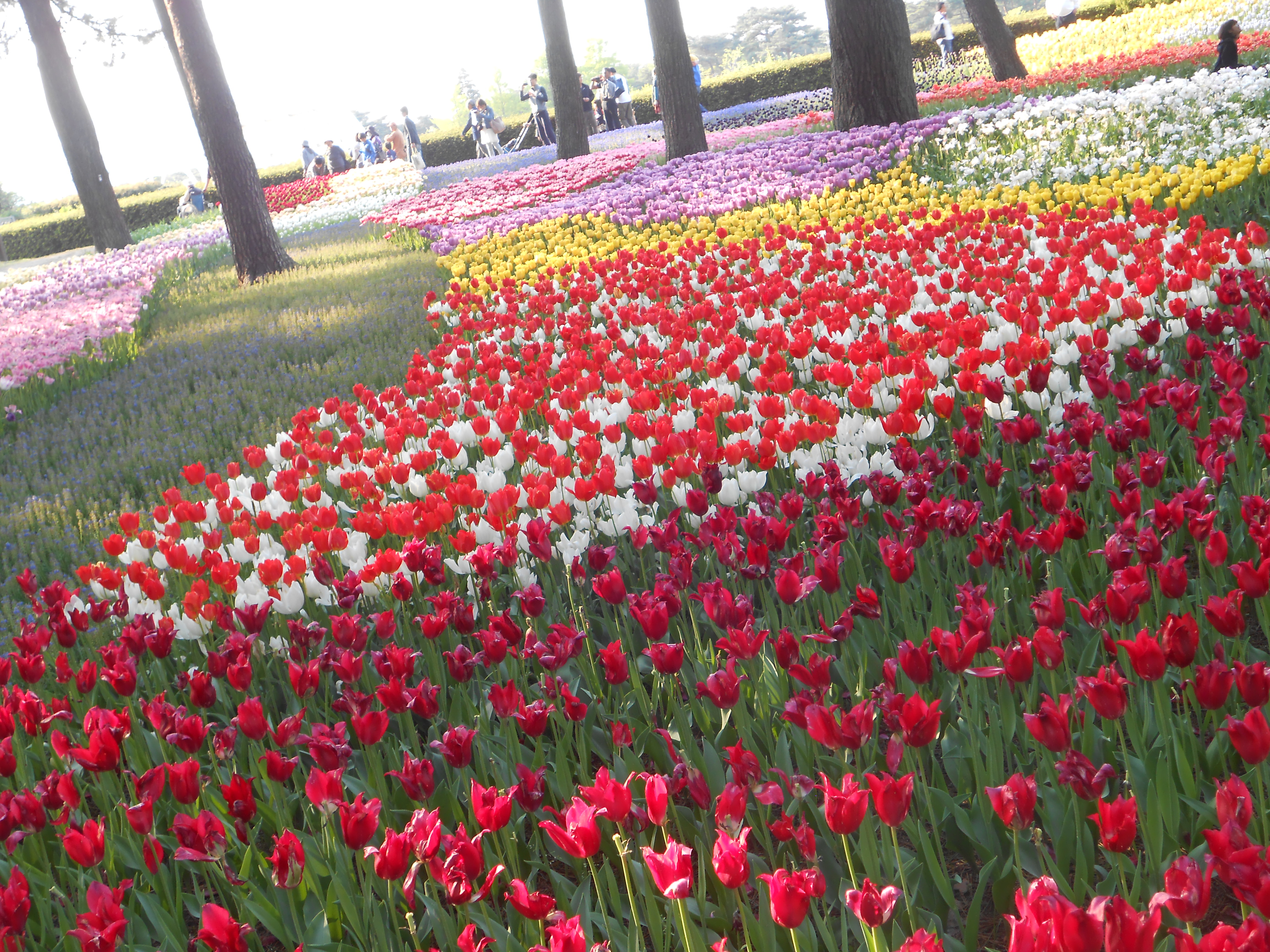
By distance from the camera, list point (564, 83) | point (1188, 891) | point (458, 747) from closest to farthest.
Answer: point (1188, 891), point (458, 747), point (564, 83)

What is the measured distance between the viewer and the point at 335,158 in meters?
34.1

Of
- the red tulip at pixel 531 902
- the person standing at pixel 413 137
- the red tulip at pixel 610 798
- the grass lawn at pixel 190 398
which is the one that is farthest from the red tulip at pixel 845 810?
the person standing at pixel 413 137

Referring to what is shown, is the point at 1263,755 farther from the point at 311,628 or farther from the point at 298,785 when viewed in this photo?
the point at 311,628

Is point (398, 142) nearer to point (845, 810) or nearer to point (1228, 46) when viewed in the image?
point (1228, 46)

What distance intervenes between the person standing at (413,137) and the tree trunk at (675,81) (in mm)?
16673

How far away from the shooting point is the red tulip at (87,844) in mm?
1938

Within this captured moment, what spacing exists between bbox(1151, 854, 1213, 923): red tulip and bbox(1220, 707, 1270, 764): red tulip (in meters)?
0.37

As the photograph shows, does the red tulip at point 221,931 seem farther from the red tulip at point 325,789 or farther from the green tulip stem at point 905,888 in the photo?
the green tulip stem at point 905,888

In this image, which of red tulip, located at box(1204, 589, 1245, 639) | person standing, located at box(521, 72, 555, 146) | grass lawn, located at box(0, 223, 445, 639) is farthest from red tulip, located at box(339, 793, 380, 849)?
person standing, located at box(521, 72, 555, 146)

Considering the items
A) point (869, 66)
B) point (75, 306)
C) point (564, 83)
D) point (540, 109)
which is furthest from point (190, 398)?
point (540, 109)

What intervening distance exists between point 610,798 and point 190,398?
7.34 m

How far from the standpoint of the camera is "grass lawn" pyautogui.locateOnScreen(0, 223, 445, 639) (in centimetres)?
580

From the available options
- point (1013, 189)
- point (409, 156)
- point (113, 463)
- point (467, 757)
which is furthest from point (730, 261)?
point (409, 156)

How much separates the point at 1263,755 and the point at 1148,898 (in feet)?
1.29
